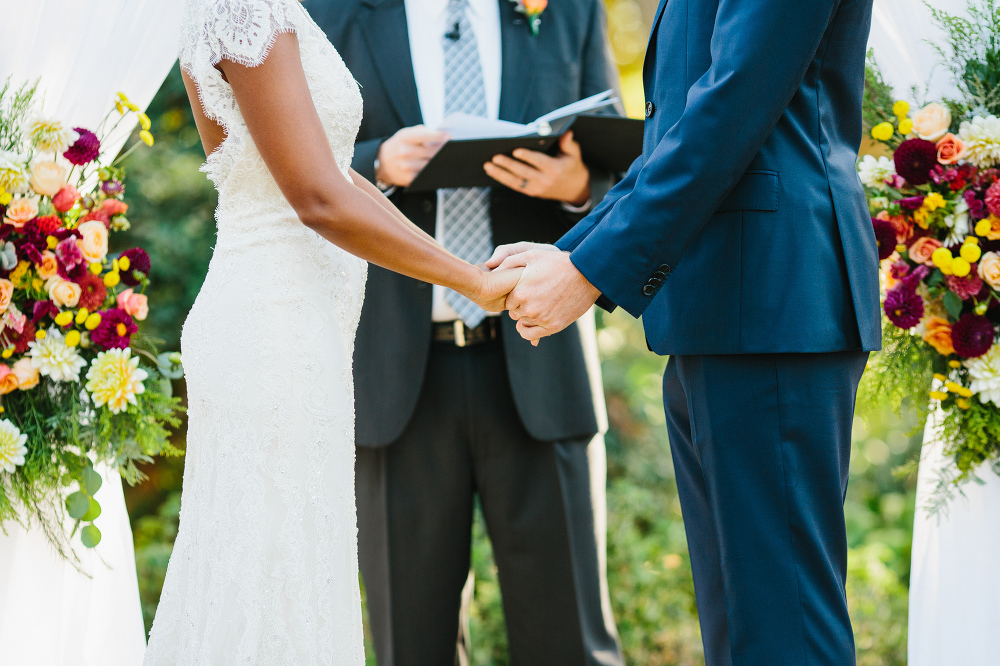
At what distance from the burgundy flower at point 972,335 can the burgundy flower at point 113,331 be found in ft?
6.36

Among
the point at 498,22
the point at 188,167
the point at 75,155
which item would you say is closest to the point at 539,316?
the point at 498,22

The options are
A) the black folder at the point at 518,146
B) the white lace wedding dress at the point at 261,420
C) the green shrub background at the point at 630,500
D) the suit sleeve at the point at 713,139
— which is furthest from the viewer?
the green shrub background at the point at 630,500

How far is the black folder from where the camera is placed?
6.48 feet

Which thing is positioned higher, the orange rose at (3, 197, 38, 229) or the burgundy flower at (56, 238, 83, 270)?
the orange rose at (3, 197, 38, 229)

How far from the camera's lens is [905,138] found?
6.68 ft

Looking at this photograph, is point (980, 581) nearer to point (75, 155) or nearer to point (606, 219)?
point (606, 219)

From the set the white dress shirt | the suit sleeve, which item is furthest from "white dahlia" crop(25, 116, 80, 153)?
the suit sleeve

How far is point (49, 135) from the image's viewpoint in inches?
77.9

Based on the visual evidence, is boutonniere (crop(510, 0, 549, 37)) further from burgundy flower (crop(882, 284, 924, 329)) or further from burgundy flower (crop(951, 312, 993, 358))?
burgundy flower (crop(951, 312, 993, 358))

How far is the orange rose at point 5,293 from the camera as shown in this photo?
1858 mm

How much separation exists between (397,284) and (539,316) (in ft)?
2.03

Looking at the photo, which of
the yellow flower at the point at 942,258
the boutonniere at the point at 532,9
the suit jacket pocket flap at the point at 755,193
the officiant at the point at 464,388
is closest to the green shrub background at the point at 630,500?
the officiant at the point at 464,388

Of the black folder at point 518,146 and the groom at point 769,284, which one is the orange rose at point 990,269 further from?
the black folder at point 518,146

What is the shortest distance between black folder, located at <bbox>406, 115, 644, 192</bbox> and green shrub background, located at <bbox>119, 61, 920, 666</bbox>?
2.11 meters
